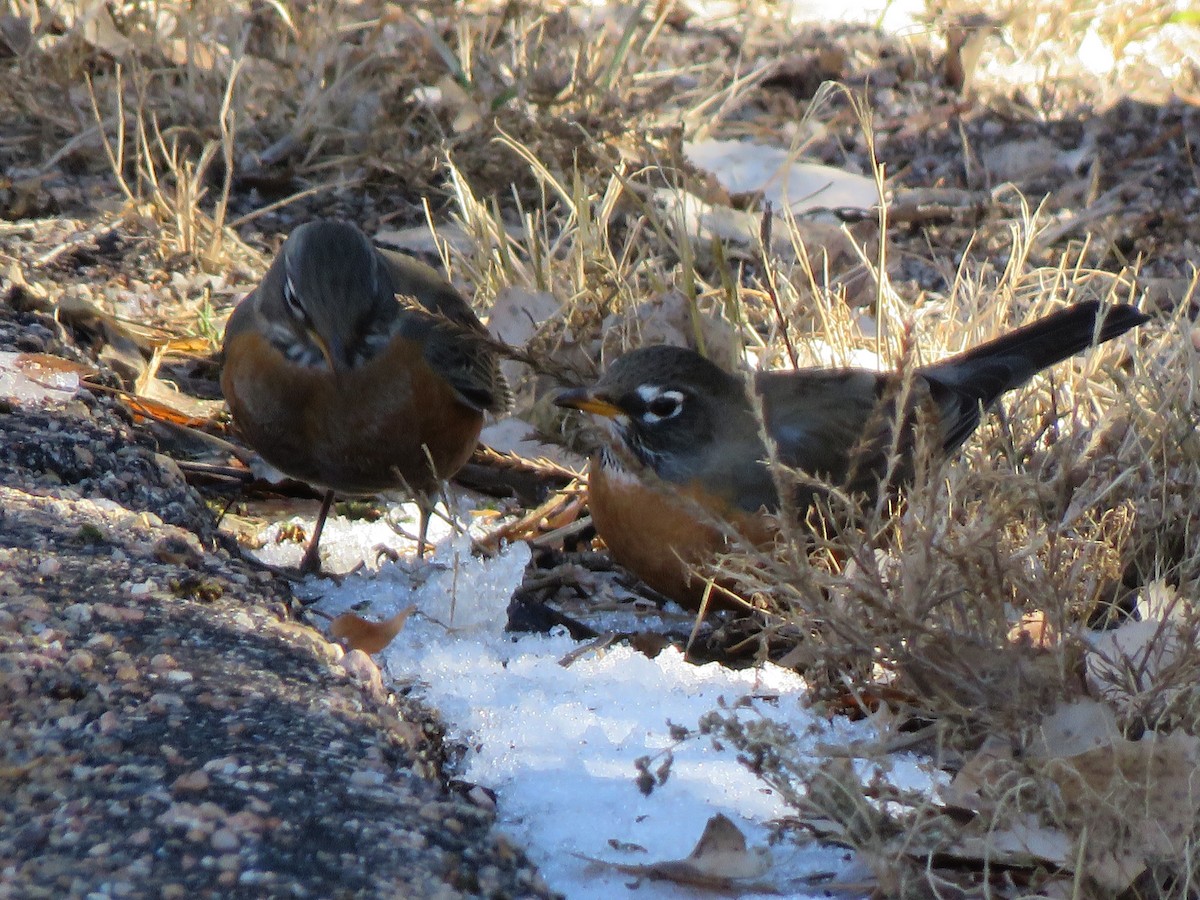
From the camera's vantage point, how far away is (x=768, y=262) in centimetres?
446

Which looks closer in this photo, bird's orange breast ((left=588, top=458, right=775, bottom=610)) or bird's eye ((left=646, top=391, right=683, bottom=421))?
bird's orange breast ((left=588, top=458, right=775, bottom=610))

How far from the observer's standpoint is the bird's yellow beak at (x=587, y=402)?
13.0 feet

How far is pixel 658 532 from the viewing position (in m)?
3.82

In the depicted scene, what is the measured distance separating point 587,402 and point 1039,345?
1441 mm

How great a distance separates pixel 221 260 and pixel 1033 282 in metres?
3.03

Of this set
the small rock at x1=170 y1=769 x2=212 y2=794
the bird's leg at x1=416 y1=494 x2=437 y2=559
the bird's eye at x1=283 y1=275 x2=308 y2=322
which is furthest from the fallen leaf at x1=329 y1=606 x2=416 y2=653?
the bird's eye at x1=283 y1=275 x2=308 y2=322

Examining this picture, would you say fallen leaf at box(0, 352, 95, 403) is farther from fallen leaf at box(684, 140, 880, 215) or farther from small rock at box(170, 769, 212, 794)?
fallen leaf at box(684, 140, 880, 215)

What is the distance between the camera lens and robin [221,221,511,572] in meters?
4.10

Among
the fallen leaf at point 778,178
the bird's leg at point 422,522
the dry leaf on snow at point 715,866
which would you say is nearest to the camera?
the dry leaf on snow at point 715,866

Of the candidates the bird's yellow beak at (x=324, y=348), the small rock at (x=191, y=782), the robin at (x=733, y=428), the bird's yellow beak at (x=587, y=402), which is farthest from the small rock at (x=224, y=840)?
the bird's yellow beak at (x=324, y=348)

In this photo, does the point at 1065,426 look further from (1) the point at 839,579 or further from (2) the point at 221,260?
(2) the point at 221,260

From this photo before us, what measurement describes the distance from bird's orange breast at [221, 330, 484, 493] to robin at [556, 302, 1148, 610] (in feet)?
1.71

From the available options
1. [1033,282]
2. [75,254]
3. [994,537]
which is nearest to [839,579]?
[994,537]

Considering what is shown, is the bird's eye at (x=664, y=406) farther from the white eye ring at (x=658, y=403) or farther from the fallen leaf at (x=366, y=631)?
the fallen leaf at (x=366, y=631)
